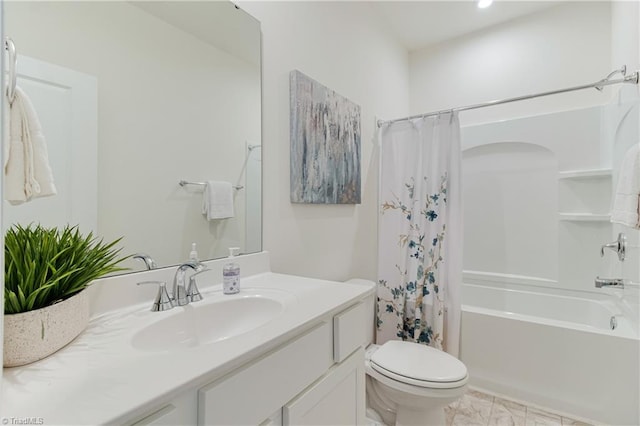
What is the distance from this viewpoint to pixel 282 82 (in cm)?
147

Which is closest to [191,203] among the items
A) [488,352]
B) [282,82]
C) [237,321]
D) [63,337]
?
[237,321]

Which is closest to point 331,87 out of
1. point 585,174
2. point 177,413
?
point 177,413

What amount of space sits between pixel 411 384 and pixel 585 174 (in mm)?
2025

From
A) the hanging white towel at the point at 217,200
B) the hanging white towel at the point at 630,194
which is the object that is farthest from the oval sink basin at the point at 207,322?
the hanging white towel at the point at 630,194

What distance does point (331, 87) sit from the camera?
1818 millimetres

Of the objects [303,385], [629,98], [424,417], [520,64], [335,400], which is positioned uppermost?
[520,64]

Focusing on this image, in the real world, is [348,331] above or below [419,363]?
above

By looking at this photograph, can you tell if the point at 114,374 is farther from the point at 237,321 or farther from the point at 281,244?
the point at 281,244

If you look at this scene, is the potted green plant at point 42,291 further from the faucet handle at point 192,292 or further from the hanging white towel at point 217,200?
the hanging white towel at point 217,200

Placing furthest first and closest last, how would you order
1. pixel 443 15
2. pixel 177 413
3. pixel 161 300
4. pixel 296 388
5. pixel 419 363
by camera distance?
pixel 443 15
pixel 419 363
pixel 161 300
pixel 296 388
pixel 177 413

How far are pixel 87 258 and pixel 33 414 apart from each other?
33 cm

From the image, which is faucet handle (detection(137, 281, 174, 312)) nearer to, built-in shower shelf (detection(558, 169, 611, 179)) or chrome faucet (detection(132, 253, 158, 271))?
chrome faucet (detection(132, 253, 158, 271))

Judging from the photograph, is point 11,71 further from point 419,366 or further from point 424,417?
point 424,417

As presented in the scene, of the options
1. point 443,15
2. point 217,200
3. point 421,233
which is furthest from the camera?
point 443,15
